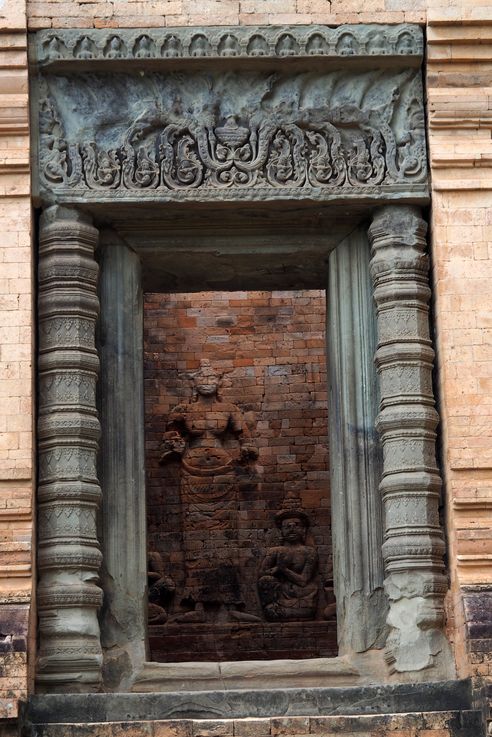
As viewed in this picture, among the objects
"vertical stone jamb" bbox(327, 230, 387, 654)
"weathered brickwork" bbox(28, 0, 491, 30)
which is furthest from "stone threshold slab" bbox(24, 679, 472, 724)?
"weathered brickwork" bbox(28, 0, 491, 30)

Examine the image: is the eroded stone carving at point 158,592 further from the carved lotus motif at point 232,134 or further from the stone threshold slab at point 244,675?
the carved lotus motif at point 232,134

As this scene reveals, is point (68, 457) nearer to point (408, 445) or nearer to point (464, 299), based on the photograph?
point (408, 445)

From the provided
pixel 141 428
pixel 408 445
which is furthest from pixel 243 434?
pixel 408 445

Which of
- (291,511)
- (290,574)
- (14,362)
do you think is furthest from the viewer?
(291,511)

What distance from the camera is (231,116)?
12.4 metres

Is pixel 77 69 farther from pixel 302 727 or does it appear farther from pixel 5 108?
pixel 302 727

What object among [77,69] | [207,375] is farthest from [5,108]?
[207,375]

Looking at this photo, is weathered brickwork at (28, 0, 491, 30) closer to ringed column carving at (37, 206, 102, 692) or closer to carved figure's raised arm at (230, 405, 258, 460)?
ringed column carving at (37, 206, 102, 692)

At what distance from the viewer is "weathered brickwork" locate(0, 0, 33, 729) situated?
1125 cm

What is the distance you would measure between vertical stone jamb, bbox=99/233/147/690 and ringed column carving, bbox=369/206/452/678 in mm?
1636

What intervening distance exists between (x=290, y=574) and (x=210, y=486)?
4.04 ft

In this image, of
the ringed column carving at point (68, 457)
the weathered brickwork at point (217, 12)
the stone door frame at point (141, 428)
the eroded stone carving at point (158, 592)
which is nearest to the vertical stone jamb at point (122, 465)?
the stone door frame at point (141, 428)

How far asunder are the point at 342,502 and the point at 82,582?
185 cm

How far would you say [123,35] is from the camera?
40.1 feet
